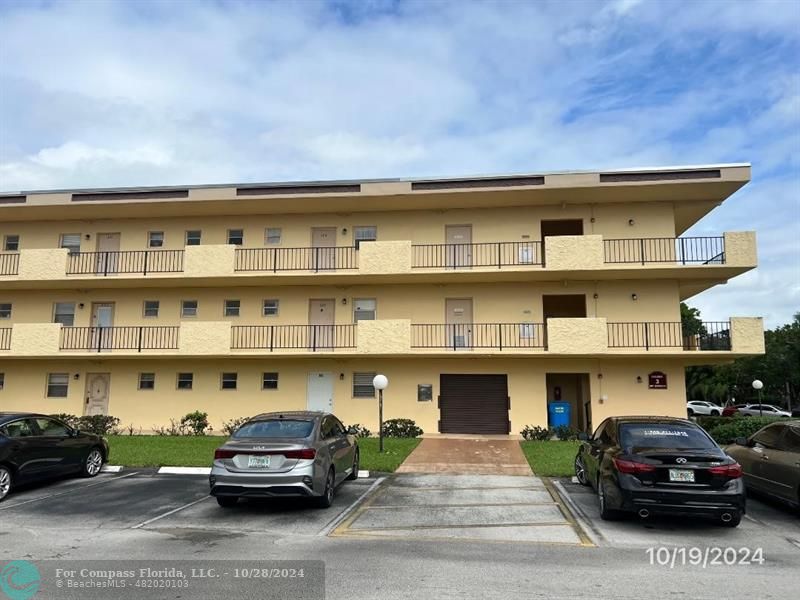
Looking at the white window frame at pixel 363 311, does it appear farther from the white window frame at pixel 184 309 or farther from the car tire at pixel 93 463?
the car tire at pixel 93 463

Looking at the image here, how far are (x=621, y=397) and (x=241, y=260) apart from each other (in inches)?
587

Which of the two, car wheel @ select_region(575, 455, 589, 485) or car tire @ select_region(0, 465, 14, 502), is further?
car wheel @ select_region(575, 455, 589, 485)

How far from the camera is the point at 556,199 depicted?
21.6 m

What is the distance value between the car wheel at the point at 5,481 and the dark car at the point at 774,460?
13179 mm

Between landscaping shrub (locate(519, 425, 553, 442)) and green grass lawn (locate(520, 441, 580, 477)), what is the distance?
128 cm

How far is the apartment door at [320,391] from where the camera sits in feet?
73.2

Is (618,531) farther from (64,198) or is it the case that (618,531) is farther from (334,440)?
(64,198)

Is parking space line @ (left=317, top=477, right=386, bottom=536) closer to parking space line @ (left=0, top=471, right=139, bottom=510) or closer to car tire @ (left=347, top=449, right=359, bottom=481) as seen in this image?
car tire @ (left=347, top=449, right=359, bottom=481)

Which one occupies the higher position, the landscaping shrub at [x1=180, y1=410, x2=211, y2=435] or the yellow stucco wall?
the yellow stucco wall

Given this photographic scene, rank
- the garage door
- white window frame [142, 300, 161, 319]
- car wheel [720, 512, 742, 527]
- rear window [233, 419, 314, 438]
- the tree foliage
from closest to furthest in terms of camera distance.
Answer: car wheel [720, 512, 742, 527] → rear window [233, 419, 314, 438] → the garage door → white window frame [142, 300, 161, 319] → the tree foliage

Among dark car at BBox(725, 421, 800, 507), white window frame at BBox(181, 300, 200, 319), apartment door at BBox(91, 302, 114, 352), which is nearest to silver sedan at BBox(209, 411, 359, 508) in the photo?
dark car at BBox(725, 421, 800, 507)

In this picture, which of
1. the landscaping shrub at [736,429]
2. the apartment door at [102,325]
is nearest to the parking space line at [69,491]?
the apartment door at [102,325]

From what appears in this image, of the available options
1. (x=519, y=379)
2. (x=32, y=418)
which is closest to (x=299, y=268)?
(x=519, y=379)

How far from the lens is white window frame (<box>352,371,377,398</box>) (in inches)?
877
